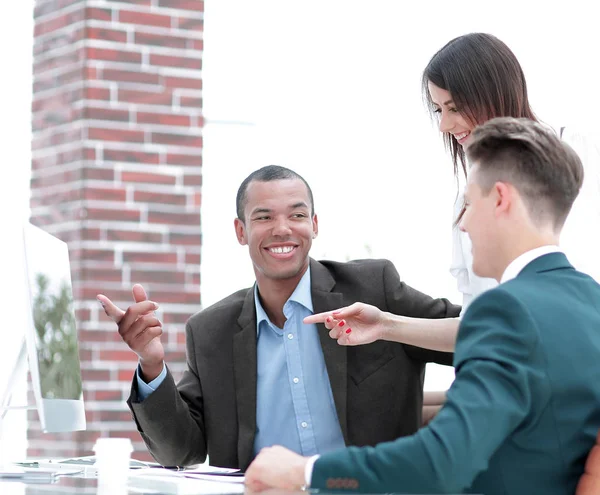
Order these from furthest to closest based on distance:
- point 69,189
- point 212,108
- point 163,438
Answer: point 212,108 < point 69,189 < point 163,438

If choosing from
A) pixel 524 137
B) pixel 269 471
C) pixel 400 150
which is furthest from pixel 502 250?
pixel 400 150

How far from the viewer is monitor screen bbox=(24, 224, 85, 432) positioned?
6.49ft

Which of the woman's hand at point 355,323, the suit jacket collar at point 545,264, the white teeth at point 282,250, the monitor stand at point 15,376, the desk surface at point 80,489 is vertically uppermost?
the white teeth at point 282,250

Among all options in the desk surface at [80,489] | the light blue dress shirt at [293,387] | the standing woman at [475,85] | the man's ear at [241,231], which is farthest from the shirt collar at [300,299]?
the desk surface at [80,489]

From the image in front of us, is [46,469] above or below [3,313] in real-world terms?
below

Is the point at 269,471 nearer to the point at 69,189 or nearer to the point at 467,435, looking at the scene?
the point at 467,435

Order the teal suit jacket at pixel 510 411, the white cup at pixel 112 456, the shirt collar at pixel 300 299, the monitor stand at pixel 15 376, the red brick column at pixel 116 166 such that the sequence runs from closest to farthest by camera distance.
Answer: the teal suit jacket at pixel 510 411, the white cup at pixel 112 456, the monitor stand at pixel 15 376, the shirt collar at pixel 300 299, the red brick column at pixel 116 166

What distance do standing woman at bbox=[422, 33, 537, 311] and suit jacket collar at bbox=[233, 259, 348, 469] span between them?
0.41 m

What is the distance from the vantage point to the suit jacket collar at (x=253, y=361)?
7.87ft

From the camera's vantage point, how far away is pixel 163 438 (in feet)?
7.79

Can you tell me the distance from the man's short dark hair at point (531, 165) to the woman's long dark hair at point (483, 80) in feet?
2.15

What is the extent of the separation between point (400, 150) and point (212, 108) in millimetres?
919

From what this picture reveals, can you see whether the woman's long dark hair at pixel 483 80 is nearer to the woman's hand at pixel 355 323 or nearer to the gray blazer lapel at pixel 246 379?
the woman's hand at pixel 355 323

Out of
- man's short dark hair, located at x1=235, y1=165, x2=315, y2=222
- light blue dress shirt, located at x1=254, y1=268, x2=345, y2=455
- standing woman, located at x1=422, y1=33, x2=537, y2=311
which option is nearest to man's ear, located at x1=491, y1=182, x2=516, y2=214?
standing woman, located at x1=422, y1=33, x2=537, y2=311
